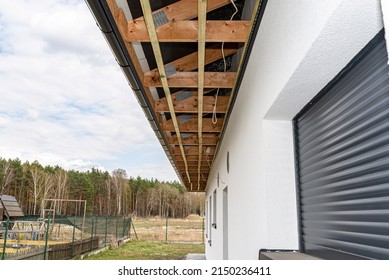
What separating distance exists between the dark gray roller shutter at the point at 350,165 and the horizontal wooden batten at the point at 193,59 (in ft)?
4.76

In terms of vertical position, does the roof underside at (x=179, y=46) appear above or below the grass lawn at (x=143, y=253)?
above

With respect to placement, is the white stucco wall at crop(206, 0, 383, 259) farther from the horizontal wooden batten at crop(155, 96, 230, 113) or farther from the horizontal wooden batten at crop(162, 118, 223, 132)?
the horizontal wooden batten at crop(162, 118, 223, 132)

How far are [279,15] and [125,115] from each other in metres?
27.4

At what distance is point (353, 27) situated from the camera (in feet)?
3.16

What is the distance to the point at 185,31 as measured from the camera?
209 cm

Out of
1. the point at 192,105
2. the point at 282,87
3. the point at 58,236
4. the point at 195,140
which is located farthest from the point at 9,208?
the point at 282,87

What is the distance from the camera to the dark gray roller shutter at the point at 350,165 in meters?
0.99

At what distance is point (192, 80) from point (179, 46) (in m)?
0.36

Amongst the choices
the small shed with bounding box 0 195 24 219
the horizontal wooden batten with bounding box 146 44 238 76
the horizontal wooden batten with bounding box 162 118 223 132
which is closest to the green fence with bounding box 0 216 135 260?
the small shed with bounding box 0 195 24 219

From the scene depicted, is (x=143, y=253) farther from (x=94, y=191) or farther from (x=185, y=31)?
(x=94, y=191)

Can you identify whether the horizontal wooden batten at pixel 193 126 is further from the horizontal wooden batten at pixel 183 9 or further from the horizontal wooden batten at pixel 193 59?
the horizontal wooden batten at pixel 183 9

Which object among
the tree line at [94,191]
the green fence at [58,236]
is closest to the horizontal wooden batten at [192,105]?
the green fence at [58,236]

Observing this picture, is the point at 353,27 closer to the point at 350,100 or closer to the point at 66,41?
the point at 350,100
